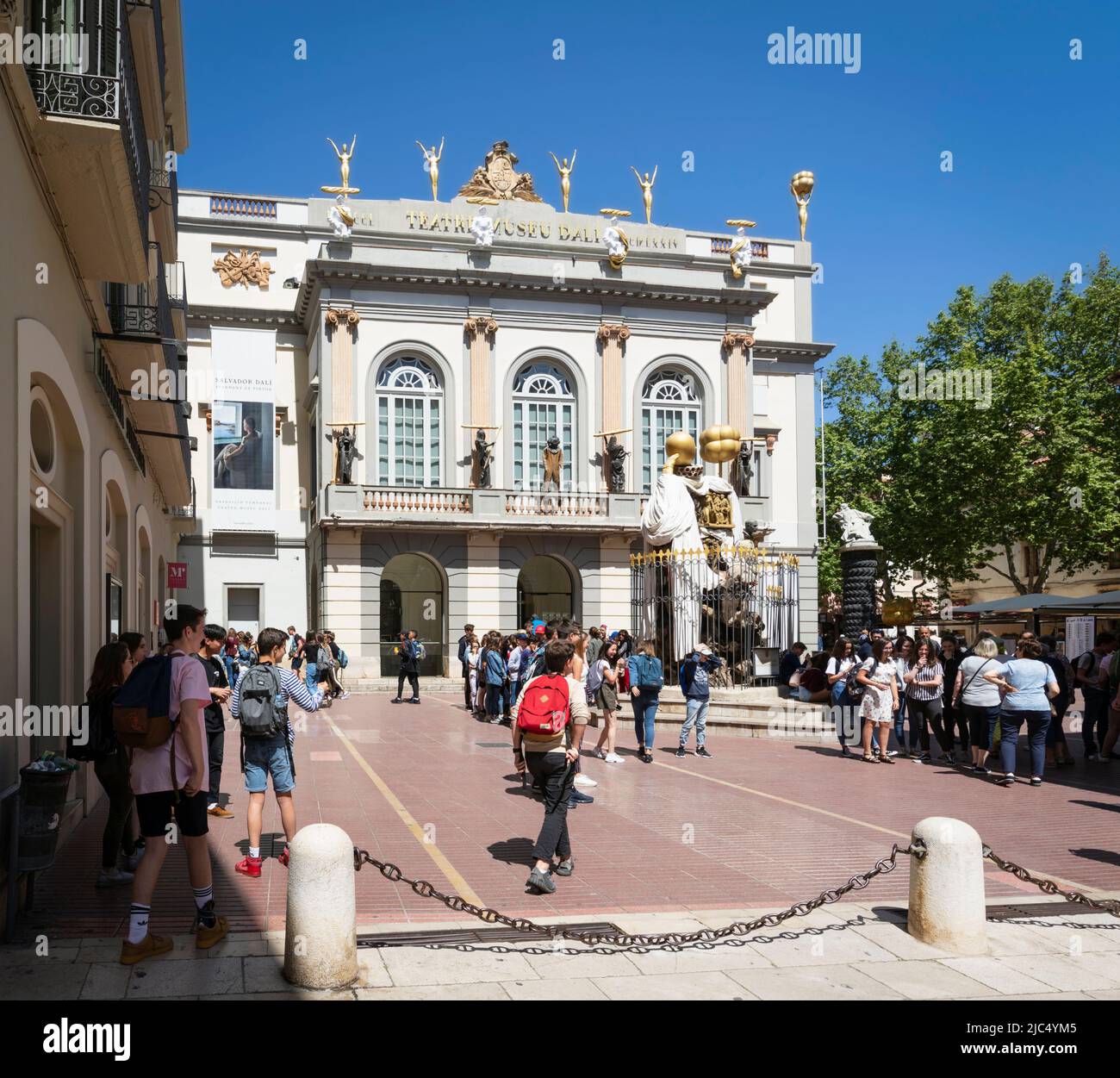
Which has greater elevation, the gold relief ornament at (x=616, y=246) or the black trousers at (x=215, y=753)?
the gold relief ornament at (x=616, y=246)

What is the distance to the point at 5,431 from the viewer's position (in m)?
7.21

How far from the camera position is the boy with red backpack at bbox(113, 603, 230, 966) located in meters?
6.25

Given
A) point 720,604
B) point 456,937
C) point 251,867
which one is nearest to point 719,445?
point 720,604

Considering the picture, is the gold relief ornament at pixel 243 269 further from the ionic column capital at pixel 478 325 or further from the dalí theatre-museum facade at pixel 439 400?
the ionic column capital at pixel 478 325

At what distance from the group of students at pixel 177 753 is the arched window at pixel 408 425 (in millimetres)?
24551

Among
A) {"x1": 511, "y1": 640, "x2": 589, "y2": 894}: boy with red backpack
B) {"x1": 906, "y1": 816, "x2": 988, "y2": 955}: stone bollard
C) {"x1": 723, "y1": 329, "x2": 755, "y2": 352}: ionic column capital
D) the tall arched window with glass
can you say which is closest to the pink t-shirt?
{"x1": 511, "y1": 640, "x2": 589, "y2": 894}: boy with red backpack

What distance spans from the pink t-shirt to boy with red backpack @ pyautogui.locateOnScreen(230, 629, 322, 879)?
1.88 meters

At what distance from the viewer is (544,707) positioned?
26.6 ft

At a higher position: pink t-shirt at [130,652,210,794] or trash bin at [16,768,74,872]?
pink t-shirt at [130,652,210,794]

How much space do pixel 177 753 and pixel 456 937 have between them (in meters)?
1.91

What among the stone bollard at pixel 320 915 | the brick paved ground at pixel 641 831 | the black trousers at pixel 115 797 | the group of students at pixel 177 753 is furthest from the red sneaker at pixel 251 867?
the stone bollard at pixel 320 915

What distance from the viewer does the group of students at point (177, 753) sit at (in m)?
6.24

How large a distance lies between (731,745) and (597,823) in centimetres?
733

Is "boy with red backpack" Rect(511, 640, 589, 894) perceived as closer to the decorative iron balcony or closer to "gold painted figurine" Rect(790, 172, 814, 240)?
the decorative iron balcony
